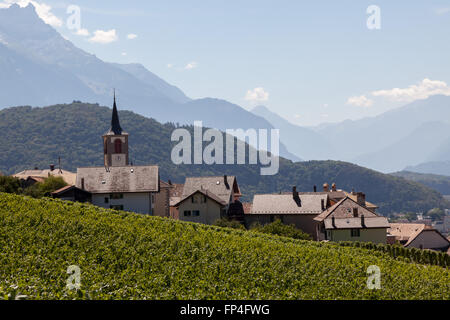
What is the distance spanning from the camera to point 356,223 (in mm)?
69125

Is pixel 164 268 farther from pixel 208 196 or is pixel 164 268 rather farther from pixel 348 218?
pixel 208 196

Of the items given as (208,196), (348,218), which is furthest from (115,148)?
(348,218)

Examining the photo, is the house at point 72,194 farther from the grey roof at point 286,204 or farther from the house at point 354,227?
the house at point 354,227

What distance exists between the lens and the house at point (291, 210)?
78750mm

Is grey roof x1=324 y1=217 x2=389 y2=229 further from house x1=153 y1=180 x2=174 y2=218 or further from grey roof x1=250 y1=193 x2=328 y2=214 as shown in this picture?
house x1=153 y1=180 x2=174 y2=218

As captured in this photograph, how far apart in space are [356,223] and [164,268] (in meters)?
49.2

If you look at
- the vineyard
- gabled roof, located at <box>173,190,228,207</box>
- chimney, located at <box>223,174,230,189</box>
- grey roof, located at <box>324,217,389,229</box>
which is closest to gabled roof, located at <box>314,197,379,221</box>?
grey roof, located at <box>324,217,389,229</box>

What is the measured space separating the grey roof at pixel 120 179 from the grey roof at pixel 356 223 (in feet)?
77.1

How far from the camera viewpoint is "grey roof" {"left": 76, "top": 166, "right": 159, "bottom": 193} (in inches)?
→ 3012

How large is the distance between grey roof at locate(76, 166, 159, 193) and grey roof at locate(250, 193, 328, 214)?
15170 millimetres

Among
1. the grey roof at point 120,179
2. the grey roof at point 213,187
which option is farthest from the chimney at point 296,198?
the grey roof at point 120,179

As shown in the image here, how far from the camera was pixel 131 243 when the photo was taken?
102 ft
